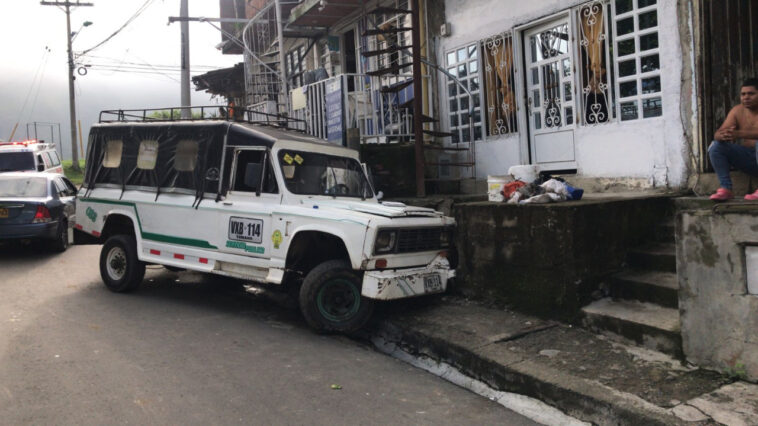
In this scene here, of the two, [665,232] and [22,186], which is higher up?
[22,186]

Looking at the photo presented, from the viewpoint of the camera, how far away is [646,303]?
16.6 ft

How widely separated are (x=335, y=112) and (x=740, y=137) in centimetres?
677

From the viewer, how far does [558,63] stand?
Result: 8234 mm

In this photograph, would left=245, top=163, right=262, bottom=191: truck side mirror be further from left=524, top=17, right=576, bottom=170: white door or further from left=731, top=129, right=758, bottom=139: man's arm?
left=731, top=129, right=758, bottom=139: man's arm

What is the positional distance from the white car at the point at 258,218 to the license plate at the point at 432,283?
16 millimetres

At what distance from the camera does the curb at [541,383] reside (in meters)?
3.51

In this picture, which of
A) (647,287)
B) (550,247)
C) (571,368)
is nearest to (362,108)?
(550,247)

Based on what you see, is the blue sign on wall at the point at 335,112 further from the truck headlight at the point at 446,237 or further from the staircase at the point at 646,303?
the staircase at the point at 646,303

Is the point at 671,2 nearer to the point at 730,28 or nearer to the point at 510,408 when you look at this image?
the point at 730,28

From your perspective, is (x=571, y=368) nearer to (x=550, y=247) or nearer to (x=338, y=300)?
(x=550, y=247)

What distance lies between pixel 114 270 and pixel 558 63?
267 inches

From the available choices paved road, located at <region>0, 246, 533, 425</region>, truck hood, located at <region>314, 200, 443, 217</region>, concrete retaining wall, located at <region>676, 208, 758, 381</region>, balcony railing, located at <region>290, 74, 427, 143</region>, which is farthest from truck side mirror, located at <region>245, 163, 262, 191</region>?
concrete retaining wall, located at <region>676, 208, 758, 381</region>

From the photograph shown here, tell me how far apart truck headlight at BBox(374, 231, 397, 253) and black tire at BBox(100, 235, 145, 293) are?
144 inches

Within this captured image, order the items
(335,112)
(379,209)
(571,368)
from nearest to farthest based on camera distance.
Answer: (571,368)
(379,209)
(335,112)
